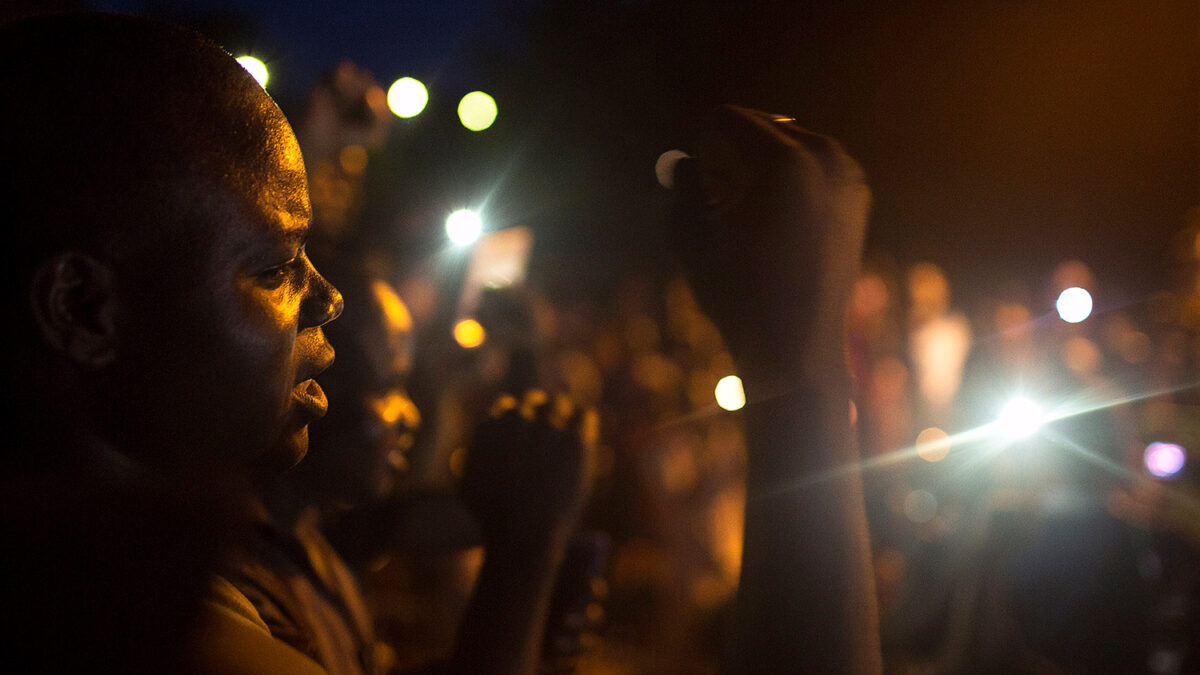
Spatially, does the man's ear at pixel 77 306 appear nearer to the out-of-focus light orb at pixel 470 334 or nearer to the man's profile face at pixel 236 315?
the man's profile face at pixel 236 315

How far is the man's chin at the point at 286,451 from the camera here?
110 cm

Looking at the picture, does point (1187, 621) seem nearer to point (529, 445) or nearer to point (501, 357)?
point (501, 357)

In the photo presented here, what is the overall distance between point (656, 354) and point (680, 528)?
280 cm

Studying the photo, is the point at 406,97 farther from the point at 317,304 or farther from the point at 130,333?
the point at 130,333

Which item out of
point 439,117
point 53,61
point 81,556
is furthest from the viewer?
point 439,117

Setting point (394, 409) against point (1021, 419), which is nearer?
point (394, 409)

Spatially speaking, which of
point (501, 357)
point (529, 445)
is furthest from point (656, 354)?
point (529, 445)

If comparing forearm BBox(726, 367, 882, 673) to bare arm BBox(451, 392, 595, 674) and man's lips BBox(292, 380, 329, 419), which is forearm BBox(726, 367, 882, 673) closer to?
bare arm BBox(451, 392, 595, 674)

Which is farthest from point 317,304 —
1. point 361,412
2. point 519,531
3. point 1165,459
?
point 1165,459

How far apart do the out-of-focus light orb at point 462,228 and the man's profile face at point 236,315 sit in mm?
3797

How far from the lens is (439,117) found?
773cm

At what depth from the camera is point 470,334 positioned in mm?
5062

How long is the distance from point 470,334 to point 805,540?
3.95 m

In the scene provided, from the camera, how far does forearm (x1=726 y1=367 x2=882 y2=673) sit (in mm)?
1236
